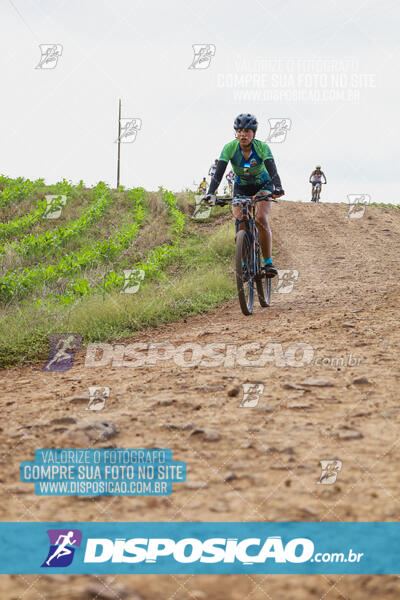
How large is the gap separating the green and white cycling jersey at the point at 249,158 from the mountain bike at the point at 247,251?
36 cm

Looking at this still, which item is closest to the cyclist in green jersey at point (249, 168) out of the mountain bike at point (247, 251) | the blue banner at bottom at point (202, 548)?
the mountain bike at point (247, 251)

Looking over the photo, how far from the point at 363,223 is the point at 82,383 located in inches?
538

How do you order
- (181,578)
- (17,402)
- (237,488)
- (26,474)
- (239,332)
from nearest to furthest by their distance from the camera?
(181,578) < (237,488) < (26,474) < (17,402) < (239,332)

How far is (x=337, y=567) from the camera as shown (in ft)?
5.91

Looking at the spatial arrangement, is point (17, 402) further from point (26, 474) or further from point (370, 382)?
point (370, 382)

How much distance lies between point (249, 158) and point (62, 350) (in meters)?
3.36

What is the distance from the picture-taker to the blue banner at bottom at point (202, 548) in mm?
1837

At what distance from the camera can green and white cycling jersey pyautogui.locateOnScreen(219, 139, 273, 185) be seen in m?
6.57

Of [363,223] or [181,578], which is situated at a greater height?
[363,223]

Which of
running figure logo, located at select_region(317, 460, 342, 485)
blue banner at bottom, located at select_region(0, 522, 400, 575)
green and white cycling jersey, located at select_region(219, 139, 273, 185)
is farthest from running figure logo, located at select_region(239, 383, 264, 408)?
green and white cycling jersey, located at select_region(219, 139, 273, 185)

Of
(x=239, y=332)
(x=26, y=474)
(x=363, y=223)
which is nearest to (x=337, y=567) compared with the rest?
(x=26, y=474)

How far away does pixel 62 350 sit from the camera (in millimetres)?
6129

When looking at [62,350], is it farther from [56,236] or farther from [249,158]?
[56,236]

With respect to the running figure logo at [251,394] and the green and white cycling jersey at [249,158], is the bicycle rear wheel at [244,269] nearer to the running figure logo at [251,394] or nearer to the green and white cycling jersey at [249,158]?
the green and white cycling jersey at [249,158]
